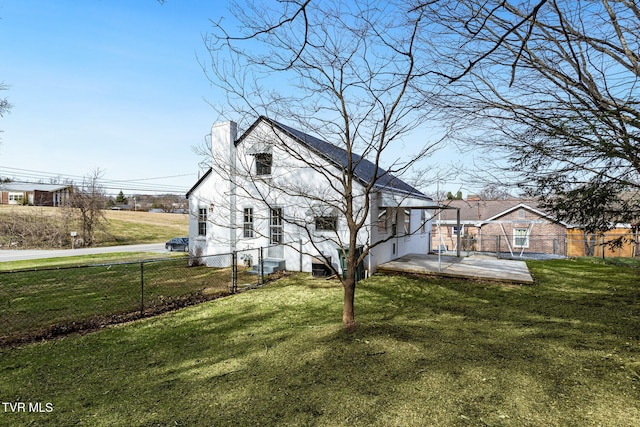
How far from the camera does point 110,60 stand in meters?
9.44

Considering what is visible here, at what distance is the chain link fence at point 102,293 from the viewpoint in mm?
6023

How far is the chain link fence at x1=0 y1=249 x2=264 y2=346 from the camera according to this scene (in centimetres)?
602

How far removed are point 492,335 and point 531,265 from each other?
1004cm

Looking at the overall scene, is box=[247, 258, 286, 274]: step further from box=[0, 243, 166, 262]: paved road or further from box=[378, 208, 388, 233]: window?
box=[0, 243, 166, 262]: paved road

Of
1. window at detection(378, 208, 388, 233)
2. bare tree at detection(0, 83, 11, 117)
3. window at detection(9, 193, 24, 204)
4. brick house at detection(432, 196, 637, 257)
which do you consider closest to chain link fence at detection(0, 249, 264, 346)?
window at detection(378, 208, 388, 233)

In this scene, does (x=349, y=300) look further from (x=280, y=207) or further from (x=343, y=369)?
(x=280, y=207)

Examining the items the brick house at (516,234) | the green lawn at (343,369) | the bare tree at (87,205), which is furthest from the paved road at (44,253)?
the brick house at (516,234)

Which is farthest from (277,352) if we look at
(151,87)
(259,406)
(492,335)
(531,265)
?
(531,265)

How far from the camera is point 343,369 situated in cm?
360

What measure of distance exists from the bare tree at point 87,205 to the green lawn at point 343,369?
80.7ft

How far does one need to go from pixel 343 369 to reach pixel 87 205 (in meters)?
29.0

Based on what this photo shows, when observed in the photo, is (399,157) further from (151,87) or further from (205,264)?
(205,264)

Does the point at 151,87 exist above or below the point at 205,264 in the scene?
above

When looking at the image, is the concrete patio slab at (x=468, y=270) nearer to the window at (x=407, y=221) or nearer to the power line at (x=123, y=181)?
the window at (x=407, y=221)
